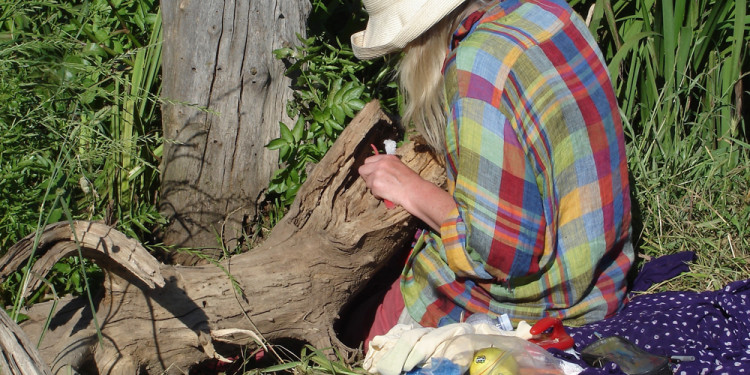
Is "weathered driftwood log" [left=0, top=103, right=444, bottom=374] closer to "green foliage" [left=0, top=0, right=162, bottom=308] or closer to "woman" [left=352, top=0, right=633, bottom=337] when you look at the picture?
"woman" [left=352, top=0, right=633, bottom=337]

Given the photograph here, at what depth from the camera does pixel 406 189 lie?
2400 mm

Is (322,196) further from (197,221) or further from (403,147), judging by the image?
(197,221)

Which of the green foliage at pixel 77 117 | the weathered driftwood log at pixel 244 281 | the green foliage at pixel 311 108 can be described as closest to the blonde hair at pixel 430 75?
the weathered driftwood log at pixel 244 281

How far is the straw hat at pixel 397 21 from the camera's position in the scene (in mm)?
2105

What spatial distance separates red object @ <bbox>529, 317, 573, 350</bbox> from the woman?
0.41ft

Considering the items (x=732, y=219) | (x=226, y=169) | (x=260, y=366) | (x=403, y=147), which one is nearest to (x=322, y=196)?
(x=403, y=147)

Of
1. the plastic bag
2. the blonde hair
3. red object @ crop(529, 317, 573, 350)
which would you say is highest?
the blonde hair

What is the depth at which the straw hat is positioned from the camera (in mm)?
2105

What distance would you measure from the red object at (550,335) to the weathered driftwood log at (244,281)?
595 millimetres

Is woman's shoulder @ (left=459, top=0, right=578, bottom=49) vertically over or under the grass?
over

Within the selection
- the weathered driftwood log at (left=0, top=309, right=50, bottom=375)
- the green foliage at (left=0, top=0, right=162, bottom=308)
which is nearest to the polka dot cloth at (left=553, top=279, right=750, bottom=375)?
the weathered driftwood log at (left=0, top=309, right=50, bottom=375)

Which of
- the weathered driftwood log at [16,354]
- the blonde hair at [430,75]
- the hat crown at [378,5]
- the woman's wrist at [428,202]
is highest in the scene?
the hat crown at [378,5]

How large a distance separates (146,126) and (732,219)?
256cm

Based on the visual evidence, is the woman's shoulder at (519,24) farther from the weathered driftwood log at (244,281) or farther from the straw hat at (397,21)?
the weathered driftwood log at (244,281)
